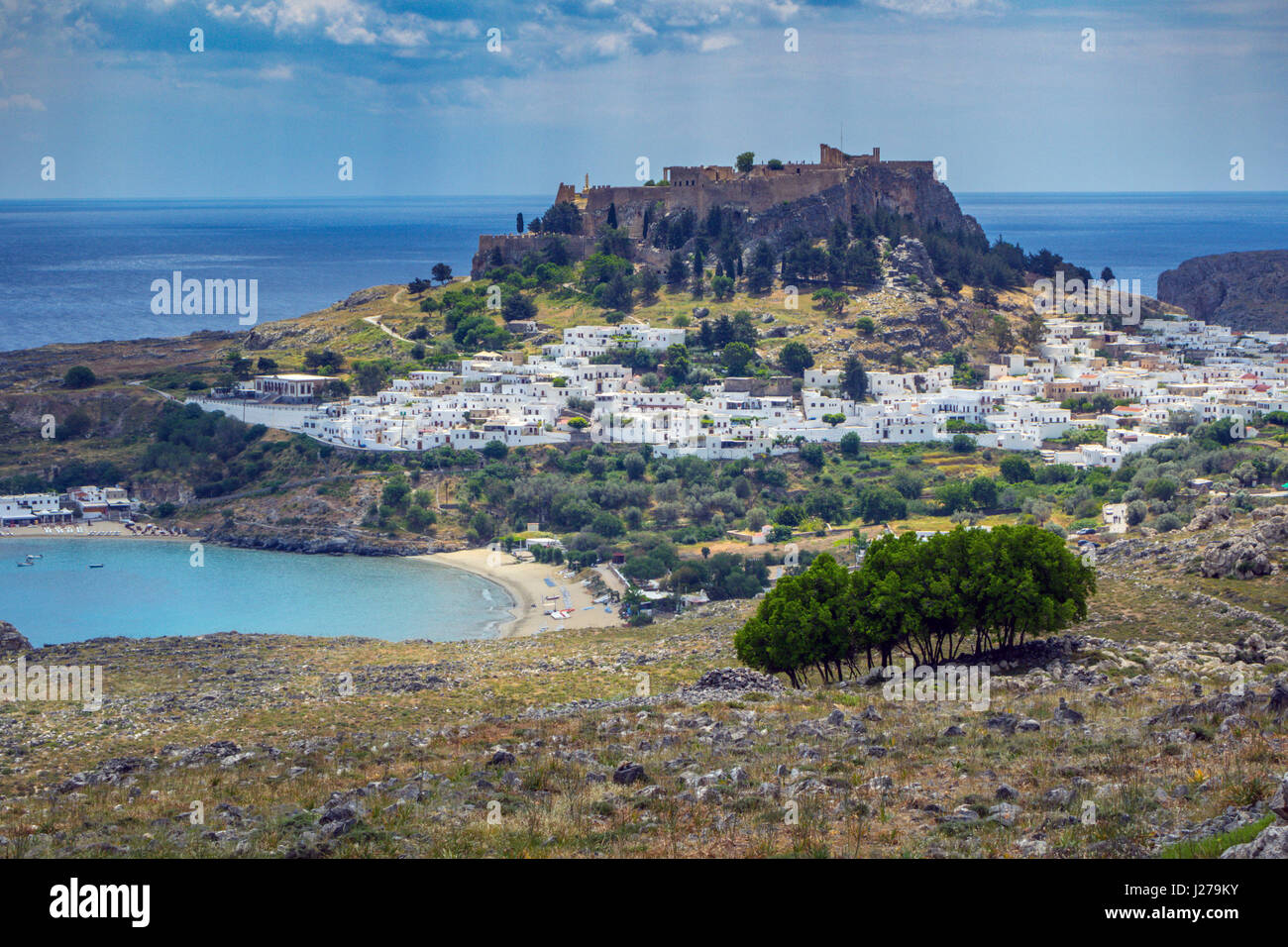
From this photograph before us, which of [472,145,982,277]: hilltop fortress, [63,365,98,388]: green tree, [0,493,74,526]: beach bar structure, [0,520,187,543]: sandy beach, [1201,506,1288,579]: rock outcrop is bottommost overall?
[0,520,187,543]: sandy beach

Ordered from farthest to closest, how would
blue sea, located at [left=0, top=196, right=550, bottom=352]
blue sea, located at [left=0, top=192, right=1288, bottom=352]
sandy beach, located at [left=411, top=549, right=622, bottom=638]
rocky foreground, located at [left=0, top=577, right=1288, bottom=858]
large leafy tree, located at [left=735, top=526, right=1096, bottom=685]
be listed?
blue sea, located at [left=0, top=192, right=1288, bottom=352] → blue sea, located at [left=0, top=196, right=550, bottom=352] → sandy beach, located at [left=411, top=549, right=622, bottom=638] → large leafy tree, located at [left=735, top=526, right=1096, bottom=685] → rocky foreground, located at [left=0, top=577, right=1288, bottom=858]

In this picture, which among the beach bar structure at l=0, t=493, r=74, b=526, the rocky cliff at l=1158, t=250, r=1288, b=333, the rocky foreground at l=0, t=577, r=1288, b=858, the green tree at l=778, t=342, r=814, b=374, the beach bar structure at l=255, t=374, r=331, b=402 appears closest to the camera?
the rocky foreground at l=0, t=577, r=1288, b=858

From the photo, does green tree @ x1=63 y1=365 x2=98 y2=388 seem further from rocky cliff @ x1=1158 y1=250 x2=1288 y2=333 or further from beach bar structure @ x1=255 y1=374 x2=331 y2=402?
rocky cliff @ x1=1158 y1=250 x2=1288 y2=333

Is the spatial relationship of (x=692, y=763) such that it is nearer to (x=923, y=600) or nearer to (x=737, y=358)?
(x=923, y=600)

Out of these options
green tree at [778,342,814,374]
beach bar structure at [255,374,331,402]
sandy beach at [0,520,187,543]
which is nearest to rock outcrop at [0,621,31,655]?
sandy beach at [0,520,187,543]

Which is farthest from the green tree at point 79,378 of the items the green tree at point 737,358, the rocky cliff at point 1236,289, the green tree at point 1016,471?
the rocky cliff at point 1236,289

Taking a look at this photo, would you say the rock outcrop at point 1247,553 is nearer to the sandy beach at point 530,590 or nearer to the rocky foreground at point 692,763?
the rocky foreground at point 692,763

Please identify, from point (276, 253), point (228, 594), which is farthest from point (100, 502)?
point (276, 253)
